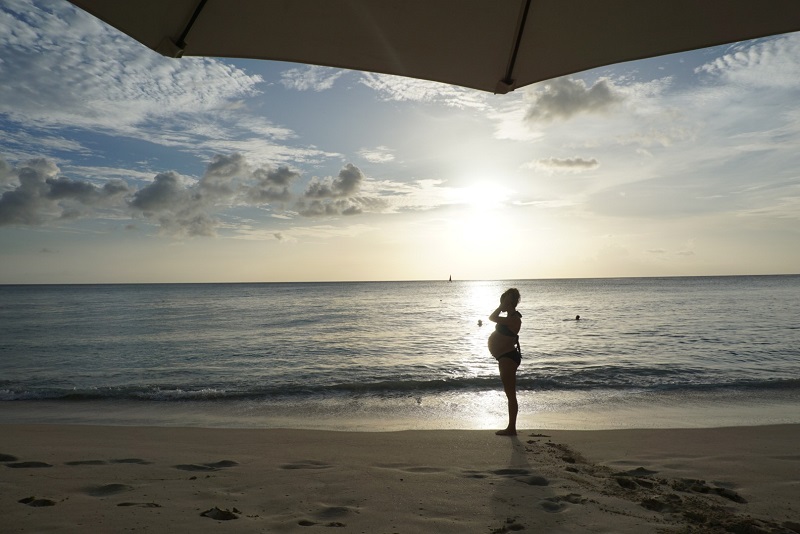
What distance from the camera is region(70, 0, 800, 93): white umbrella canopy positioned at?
2.28 meters

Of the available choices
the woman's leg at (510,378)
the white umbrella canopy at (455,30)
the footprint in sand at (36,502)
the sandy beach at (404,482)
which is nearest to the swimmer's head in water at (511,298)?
the woman's leg at (510,378)

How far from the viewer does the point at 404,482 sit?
5.21 m

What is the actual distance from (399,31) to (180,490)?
4505mm

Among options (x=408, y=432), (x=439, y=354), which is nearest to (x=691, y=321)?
(x=439, y=354)

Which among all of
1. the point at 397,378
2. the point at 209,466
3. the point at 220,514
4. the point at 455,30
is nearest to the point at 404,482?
the point at 220,514

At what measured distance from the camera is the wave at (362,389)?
1254 centimetres

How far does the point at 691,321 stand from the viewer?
103ft

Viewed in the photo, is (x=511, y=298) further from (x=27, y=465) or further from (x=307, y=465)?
(x=27, y=465)

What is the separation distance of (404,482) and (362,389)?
8.40m

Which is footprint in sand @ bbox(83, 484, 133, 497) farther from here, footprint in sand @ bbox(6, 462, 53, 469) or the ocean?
the ocean

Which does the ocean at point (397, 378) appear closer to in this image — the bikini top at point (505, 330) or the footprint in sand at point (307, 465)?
the bikini top at point (505, 330)

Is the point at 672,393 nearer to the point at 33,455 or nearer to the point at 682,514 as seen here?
the point at 682,514

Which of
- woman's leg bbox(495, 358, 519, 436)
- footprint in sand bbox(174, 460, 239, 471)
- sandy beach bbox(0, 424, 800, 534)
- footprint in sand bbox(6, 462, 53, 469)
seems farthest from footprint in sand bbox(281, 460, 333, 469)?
woman's leg bbox(495, 358, 519, 436)

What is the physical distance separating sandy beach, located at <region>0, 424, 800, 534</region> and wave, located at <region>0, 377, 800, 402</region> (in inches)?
193
